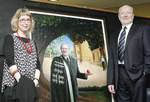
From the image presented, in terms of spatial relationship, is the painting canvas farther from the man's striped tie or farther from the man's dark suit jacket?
the man's dark suit jacket

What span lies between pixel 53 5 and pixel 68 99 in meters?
0.99

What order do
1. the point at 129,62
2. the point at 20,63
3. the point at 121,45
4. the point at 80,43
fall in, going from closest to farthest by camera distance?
the point at 20,63 → the point at 129,62 → the point at 121,45 → the point at 80,43

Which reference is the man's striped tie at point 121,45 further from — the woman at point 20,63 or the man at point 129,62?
the woman at point 20,63

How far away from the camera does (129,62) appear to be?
10.5ft

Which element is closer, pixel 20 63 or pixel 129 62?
pixel 20 63

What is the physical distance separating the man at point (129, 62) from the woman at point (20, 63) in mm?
917

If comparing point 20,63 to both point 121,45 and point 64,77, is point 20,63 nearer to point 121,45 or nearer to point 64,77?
point 64,77

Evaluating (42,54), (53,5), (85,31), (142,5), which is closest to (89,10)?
(85,31)

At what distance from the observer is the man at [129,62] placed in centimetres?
319

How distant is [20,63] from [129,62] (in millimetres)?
1117

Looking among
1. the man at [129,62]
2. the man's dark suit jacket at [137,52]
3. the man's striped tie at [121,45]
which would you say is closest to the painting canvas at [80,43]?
the man at [129,62]

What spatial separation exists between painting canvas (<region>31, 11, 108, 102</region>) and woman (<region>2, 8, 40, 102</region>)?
31 centimetres

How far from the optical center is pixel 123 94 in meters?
3.32

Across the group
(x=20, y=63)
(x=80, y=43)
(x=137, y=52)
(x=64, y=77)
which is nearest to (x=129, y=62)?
(x=137, y=52)
